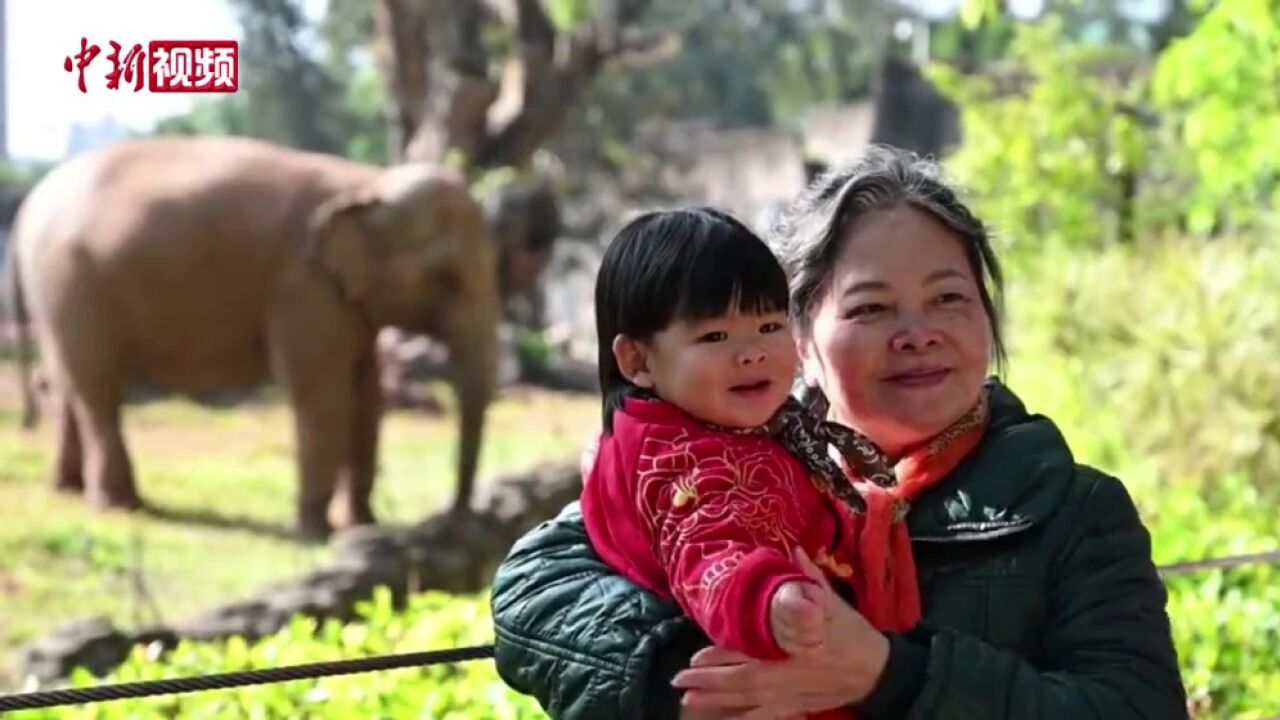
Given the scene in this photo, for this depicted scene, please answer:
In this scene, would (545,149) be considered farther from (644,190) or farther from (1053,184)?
(1053,184)

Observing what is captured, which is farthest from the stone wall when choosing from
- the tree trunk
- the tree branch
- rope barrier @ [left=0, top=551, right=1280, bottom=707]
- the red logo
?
the tree branch

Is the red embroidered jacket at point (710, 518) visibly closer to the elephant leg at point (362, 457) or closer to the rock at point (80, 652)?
the rock at point (80, 652)

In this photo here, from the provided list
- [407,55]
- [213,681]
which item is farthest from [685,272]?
[407,55]

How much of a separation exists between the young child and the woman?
5 centimetres

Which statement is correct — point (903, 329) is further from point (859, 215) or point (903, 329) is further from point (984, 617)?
point (984, 617)

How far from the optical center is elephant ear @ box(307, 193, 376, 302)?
276 inches

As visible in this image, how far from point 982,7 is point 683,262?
209 cm

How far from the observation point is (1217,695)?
2861mm

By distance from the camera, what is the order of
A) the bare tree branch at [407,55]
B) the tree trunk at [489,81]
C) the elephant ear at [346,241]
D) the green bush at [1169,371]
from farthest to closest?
the bare tree branch at [407,55]
the tree trunk at [489,81]
the elephant ear at [346,241]
the green bush at [1169,371]

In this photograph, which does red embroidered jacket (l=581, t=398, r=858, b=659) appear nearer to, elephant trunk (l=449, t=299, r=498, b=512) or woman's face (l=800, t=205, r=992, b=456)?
woman's face (l=800, t=205, r=992, b=456)

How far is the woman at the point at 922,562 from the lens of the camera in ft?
3.87

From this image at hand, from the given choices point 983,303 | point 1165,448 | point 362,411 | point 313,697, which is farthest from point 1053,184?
point 983,303

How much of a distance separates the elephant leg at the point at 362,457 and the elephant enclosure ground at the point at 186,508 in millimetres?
307

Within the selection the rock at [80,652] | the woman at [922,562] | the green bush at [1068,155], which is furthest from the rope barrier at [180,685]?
the green bush at [1068,155]
